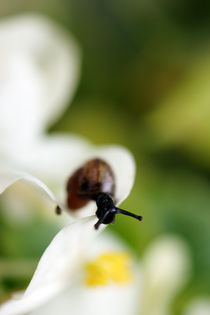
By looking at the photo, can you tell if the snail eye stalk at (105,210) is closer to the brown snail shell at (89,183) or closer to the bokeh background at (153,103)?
the brown snail shell at (89,183)

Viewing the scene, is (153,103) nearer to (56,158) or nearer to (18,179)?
(56,158)

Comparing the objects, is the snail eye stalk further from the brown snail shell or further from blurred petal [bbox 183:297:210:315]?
blurred petal [bbox 183:297:210:315]

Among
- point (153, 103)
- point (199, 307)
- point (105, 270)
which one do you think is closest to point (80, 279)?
point (105, 270)

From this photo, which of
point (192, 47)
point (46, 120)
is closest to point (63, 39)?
point (46, 120)

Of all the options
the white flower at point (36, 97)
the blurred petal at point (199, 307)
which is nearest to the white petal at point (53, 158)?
the white flower at point (36, 97)

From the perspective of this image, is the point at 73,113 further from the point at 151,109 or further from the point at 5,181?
the point at 5,181

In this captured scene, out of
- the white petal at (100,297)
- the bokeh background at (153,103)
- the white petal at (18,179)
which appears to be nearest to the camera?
the white petal at (18,179)
